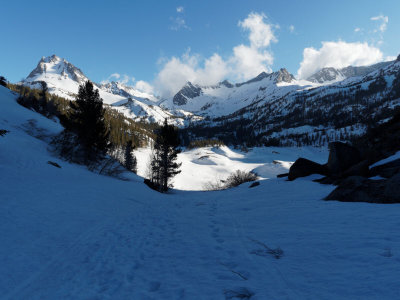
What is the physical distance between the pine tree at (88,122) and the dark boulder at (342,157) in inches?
1166

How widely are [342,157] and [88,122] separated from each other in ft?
102

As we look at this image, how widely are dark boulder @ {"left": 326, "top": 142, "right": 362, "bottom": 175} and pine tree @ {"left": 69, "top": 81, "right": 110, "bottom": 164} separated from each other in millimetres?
29604

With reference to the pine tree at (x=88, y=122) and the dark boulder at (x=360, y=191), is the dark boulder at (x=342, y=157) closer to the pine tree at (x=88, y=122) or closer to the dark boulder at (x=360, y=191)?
the dark boulder at (x=360, y=191)

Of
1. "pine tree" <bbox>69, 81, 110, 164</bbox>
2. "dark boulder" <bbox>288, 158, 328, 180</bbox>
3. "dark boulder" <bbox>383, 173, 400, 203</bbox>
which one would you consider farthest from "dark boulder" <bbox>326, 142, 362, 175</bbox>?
"pine tree" <bbox>69, 81, 110, 164</bbox>

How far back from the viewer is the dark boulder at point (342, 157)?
45.4 feet

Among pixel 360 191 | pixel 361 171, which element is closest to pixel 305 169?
pixel 361 171

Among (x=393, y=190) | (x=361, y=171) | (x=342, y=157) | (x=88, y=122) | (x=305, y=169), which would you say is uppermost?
(x=88, y=122)

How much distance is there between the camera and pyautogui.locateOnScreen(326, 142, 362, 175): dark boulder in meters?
13.8

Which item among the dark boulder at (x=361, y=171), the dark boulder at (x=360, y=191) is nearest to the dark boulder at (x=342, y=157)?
the dark boulder at (x=361, y=171)

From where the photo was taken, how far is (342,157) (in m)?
14.2

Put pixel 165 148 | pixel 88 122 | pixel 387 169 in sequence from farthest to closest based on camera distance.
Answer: pixel 165 148, pixel 88 122, pixel 387 169

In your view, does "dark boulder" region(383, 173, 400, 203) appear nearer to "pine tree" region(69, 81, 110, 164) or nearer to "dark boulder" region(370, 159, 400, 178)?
"dark boulder" region(370, 159, 400, 178)

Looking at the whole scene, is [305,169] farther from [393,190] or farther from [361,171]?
[393,190]

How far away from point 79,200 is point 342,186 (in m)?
13.7
